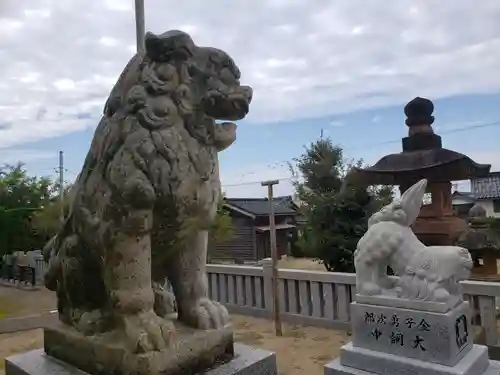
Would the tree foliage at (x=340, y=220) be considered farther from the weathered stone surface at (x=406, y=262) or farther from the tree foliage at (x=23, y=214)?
the weathered stone surface at (x=406, y=262)

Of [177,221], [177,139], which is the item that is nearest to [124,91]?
[177,139]

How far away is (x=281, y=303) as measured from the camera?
5.31 metres

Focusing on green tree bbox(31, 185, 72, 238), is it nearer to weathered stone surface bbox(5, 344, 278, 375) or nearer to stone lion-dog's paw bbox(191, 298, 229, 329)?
→ weathered stone surface bbox(5, 344, 278, 375)

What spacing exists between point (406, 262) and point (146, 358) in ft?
6.64

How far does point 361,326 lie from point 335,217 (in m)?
3.87

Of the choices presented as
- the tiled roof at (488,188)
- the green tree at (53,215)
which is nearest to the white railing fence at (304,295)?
the green tree at (53,215)

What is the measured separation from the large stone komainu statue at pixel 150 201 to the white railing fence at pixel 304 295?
10.1 ft

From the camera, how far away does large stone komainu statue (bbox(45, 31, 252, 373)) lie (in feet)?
4.82

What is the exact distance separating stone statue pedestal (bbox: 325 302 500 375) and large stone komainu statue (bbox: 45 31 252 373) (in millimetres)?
1563

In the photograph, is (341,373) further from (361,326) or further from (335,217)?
(335,217)

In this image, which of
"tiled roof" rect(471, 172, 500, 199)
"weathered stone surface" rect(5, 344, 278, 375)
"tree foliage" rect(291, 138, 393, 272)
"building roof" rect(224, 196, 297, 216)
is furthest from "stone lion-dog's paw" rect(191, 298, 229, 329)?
"tiled roof" rect(471, 172, 500, 199)

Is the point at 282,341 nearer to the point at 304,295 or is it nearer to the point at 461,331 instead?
the point at 304,295

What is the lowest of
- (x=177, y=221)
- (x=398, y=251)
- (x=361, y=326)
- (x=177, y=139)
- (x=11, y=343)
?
(x=11, y=343)

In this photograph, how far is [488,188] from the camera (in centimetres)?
2078
